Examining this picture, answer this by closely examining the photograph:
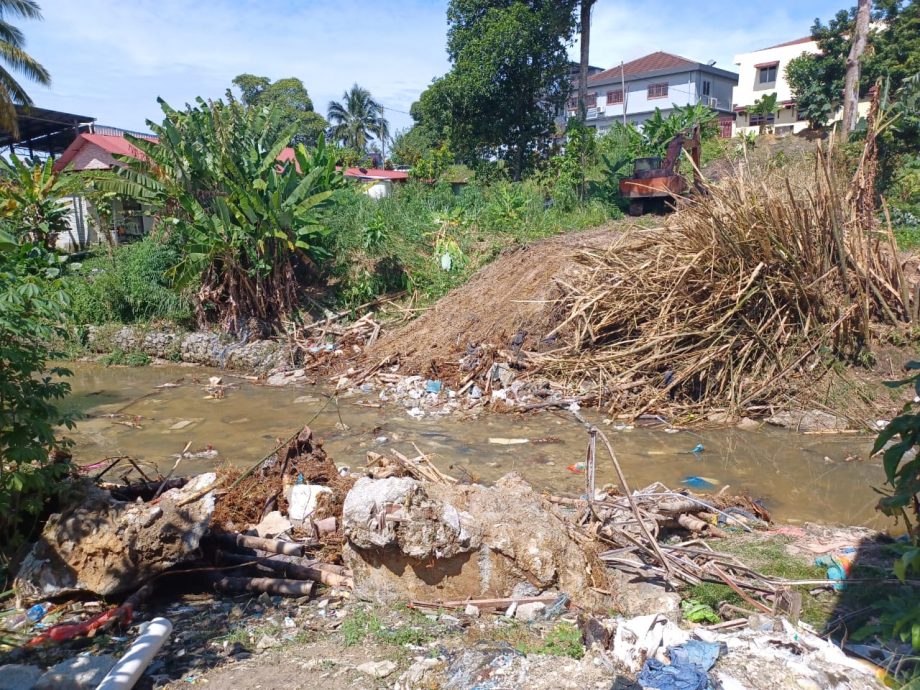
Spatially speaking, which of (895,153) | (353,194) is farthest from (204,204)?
(895,153)

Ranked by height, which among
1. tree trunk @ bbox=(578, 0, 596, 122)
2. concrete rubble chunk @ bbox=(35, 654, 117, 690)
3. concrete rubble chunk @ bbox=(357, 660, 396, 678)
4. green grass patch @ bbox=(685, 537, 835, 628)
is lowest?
green grass patch @ bbox=(685, 537, 835, 628)

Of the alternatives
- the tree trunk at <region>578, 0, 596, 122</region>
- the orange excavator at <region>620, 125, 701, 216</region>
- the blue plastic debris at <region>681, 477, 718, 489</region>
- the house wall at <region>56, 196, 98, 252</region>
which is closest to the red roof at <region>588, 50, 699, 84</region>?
the tree trunk at <region>578, 0, 596, 122</region>

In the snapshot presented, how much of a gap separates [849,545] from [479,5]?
17702 mm

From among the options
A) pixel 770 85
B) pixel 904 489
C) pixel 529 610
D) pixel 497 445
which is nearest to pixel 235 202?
pixel 497 445

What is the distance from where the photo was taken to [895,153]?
16.9 meters

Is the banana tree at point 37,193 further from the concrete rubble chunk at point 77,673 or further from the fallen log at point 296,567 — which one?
the concrete rubble chunk at point 77,673

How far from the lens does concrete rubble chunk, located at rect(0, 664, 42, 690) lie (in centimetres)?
278

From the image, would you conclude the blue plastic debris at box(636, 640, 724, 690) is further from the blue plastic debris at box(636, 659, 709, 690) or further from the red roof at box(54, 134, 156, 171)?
the red roof at box(54, 134, 156, 171)

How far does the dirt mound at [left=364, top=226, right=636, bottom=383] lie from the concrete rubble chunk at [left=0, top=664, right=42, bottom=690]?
22.3 feet

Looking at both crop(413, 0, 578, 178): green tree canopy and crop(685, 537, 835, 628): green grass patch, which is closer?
crop(685, 537, 835, 628): green grass patch

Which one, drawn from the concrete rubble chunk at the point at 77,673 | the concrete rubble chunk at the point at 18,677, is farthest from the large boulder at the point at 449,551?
the concrete rubble chunk at the point at 18,677

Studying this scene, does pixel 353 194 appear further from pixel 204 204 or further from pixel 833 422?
pixel 833 422

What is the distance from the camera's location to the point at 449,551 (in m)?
3.62

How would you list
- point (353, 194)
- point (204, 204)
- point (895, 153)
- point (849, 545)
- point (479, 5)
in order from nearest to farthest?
point (849, 545)
point (204, 204)
point (353, 194)
point (895, 153)
point (479, 5)
